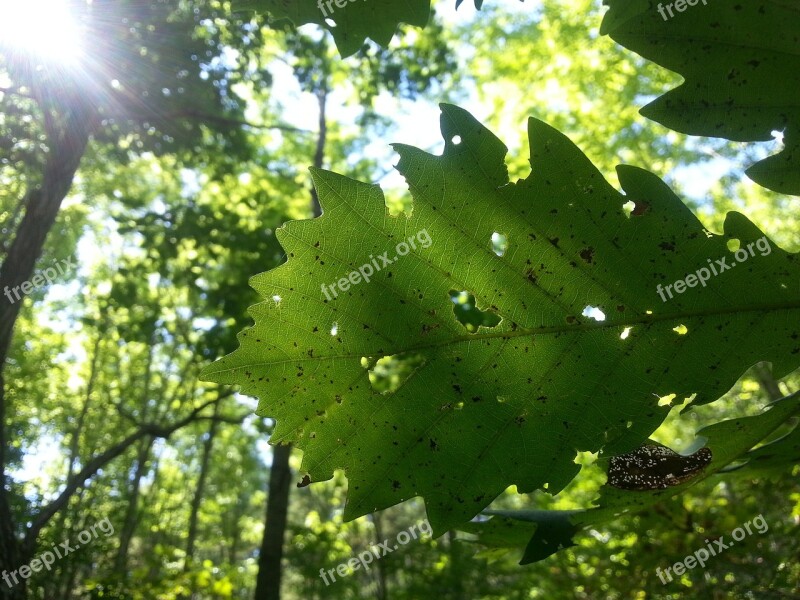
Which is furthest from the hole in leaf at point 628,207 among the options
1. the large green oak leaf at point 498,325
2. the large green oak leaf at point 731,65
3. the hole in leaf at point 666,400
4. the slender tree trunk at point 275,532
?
the slender tree trunk at point 275,532

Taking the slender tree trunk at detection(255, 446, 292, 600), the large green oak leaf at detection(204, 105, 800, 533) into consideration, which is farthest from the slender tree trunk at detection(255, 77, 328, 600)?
the large green oak leaf at detection(204, 105, 800, 533)

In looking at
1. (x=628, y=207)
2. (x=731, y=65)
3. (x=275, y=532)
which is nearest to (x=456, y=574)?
(x=275, y=532)

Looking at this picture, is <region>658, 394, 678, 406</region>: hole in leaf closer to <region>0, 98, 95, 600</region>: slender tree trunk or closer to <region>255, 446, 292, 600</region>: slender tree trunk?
<region>0, 98, 95, 600</region>: slender tree trunk

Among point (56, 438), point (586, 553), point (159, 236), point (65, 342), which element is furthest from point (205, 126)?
point (56, 438)

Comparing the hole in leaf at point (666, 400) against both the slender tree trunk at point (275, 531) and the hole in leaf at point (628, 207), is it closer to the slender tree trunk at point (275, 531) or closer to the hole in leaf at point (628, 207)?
the hole in leaf at point (628, 207)

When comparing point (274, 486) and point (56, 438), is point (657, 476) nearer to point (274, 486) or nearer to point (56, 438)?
point (274, 486)
